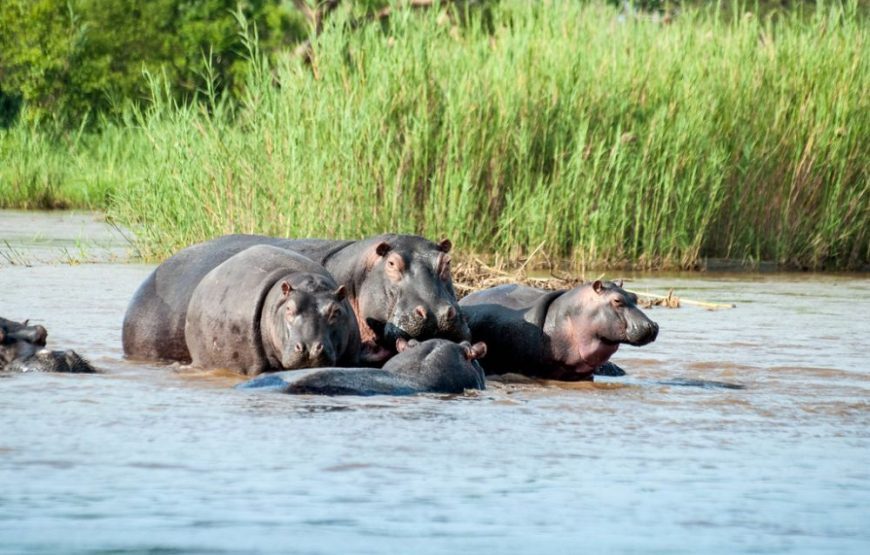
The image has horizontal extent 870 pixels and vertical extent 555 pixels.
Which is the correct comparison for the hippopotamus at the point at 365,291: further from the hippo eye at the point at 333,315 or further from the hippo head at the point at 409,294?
the hippo eye at the point at 333,315

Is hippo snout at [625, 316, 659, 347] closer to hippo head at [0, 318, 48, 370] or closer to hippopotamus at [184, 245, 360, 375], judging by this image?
hippopotamus at [184, 245, 360, 375]

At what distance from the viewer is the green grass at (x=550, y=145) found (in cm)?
1095

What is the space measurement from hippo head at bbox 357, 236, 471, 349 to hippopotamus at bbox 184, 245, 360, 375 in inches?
7.5

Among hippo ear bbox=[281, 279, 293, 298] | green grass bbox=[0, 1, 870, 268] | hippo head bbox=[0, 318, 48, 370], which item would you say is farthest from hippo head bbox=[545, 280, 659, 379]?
green grass bbox=[0, 1, 870, 268]

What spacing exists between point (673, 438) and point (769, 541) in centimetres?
137

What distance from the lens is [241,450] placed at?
4.61m

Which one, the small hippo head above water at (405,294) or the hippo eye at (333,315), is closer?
the hippo eye at (333,315)

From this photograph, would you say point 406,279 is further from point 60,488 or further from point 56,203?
point 56,203

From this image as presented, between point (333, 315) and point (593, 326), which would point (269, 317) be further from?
point (593, 326)

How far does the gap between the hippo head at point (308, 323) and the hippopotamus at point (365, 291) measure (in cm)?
33

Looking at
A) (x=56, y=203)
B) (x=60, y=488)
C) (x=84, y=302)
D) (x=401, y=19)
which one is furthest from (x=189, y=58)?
(x=60, y=488)

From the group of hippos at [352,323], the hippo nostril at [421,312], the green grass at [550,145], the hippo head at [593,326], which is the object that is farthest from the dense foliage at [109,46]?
the hippo nostril at [421,312]

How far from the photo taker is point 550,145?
39.8 feet

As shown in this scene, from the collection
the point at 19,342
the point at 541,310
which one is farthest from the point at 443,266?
the point at 19,342
